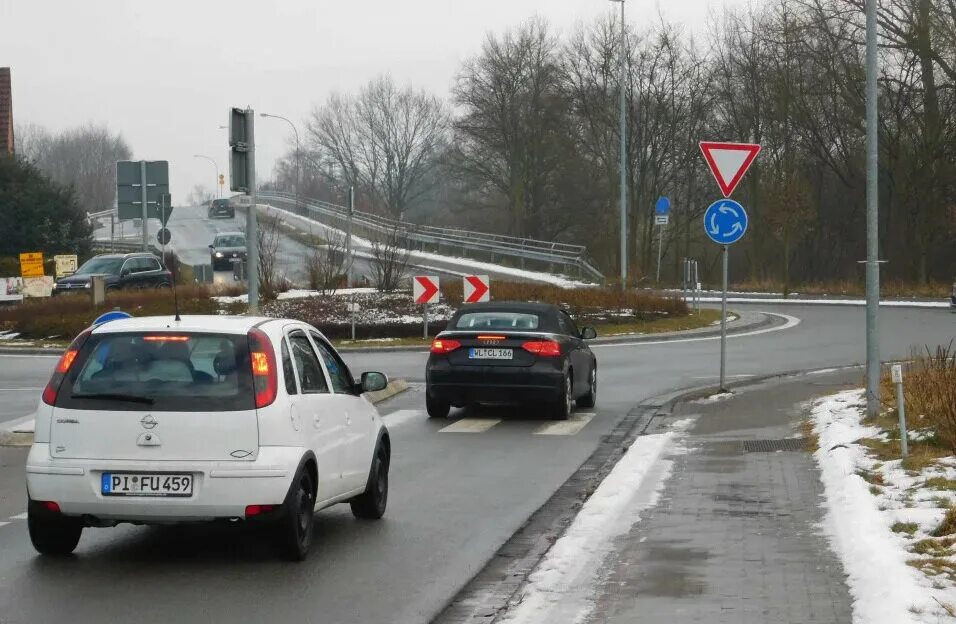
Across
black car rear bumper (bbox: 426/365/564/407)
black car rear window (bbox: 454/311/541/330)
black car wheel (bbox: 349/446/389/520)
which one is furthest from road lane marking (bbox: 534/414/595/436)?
black car wheel (bbox: 349/446/389/520)

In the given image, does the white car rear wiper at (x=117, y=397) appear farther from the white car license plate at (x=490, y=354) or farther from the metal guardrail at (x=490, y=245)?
the metal guardrail at (x=490, y=245)

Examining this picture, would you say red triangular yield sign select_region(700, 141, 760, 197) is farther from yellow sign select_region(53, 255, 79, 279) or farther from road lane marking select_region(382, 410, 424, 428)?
yellow sign select_region(53, 255, 79, 279)

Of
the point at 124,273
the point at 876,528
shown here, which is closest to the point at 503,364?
the point at 876,528

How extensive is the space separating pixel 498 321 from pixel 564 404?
4.44ft

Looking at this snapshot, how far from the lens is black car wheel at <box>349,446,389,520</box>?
10.1 m

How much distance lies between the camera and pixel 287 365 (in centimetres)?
866

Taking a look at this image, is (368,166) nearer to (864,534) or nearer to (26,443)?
(26,443)

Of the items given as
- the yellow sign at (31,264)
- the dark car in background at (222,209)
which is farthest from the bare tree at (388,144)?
the yellow sign at (31,264)

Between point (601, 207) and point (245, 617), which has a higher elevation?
point (601, 207)

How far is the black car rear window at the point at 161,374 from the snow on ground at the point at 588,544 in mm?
2019

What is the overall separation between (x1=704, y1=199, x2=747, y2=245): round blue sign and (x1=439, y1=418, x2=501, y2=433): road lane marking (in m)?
4.10

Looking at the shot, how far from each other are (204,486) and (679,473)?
18.3 feet

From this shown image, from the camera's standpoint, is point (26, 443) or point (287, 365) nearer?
point (287, 365)

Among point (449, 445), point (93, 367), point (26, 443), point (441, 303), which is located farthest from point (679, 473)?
point (441, 303)
